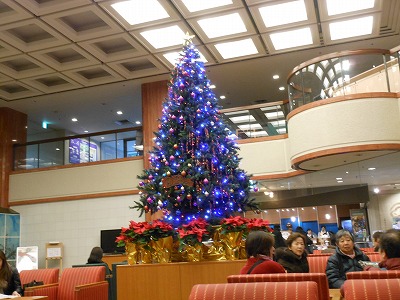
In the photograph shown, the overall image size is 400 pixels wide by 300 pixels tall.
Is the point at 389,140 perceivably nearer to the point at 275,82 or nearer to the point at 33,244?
the point at 275,82

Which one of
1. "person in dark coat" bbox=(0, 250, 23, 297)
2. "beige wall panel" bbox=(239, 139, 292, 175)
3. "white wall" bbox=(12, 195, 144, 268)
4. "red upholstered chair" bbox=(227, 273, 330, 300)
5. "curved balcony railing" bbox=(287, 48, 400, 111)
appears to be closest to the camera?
"red upholstered chair" bbox=(227, 273, 330, 300)

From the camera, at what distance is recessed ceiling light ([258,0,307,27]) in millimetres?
9484

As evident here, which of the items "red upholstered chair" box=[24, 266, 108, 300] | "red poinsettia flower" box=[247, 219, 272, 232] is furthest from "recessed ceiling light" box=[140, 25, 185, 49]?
"red poinsettia flower" box=[247, 219, 272, 232]

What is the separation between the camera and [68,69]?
12078 millimetres

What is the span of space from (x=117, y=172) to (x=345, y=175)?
643 centimetres

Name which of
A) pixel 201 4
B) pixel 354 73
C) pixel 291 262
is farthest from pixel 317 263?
pixel 201 4

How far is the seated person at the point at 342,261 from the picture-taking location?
14.8 ft

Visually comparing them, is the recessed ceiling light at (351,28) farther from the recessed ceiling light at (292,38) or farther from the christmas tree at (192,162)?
the christmas tree at (192,162)

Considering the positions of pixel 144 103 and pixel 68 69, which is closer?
pixel 68 69

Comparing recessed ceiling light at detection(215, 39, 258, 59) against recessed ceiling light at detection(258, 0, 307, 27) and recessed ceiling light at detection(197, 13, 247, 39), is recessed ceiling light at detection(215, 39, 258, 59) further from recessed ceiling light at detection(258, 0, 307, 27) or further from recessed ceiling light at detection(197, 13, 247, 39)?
recessed ceiling light at detection(258, 0, 307, 27)

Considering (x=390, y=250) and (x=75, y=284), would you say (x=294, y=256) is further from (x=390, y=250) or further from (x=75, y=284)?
(x=75, y=284)

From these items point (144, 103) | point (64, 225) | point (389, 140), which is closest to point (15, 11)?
point (144, 103)

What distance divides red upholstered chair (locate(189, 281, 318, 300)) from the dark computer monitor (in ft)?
35.4

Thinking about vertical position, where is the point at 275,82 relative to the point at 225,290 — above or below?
above
